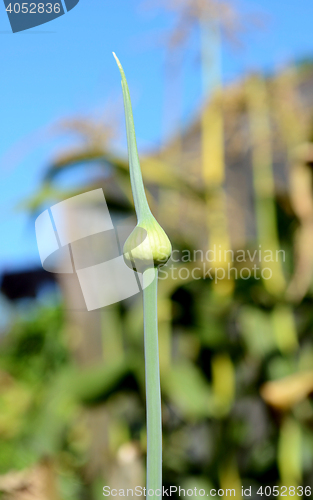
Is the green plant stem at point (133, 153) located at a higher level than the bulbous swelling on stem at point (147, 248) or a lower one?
higher

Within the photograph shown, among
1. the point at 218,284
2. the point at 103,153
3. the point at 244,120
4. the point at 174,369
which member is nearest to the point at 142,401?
the point at 174,369

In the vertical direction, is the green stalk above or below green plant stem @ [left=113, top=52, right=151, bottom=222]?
below

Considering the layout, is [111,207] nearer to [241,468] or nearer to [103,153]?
[103,153]

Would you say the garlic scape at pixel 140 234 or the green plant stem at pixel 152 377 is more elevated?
the garlic scape at pixel 140 234

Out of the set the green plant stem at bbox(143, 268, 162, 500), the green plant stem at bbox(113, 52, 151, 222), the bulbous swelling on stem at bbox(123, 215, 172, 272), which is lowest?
the green plant stem at bbox(143, 268, 162, 500)

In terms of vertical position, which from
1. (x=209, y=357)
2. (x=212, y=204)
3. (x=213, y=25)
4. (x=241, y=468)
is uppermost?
(x=213, y=25)

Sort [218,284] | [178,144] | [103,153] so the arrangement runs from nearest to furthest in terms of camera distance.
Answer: [103,153] → [218,284] → [178,144]

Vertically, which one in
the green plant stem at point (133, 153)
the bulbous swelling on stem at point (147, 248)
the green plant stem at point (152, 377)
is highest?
the green plant stem at point (133, 153)
